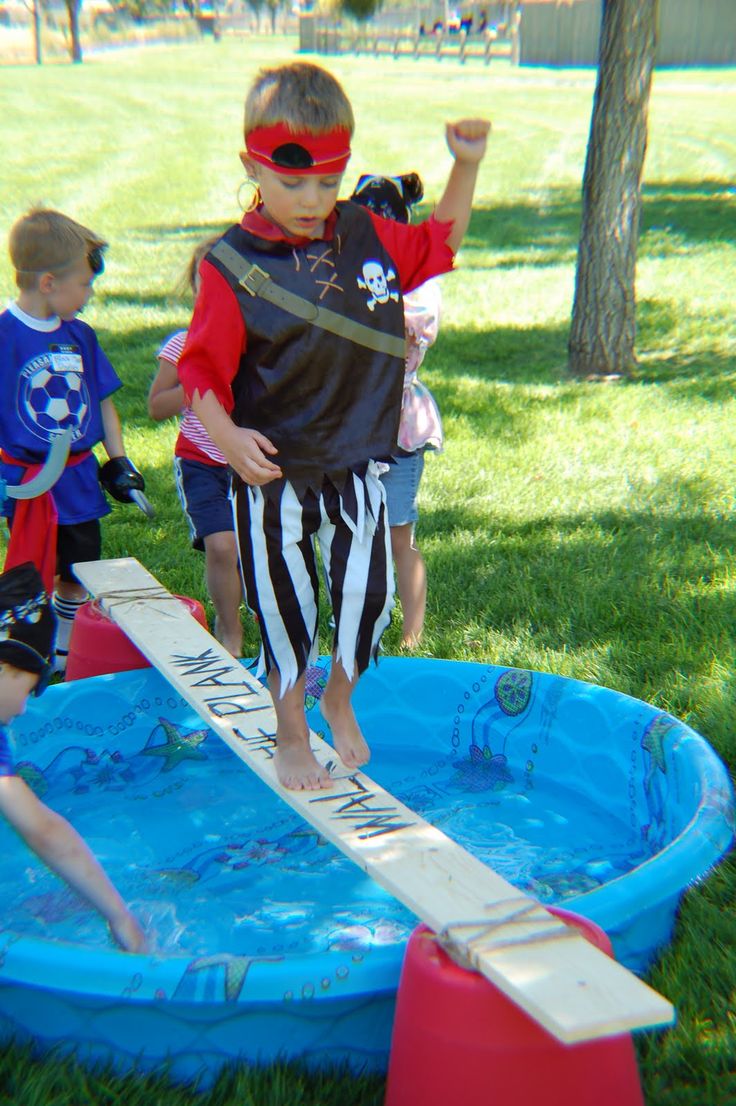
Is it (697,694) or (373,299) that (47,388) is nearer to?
(373,299)

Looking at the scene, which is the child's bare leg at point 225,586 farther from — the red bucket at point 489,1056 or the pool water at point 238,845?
the red bucket at point 489,1056

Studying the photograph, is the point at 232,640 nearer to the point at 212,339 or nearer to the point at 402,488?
the point at 402,488

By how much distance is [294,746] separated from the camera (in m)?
2.99

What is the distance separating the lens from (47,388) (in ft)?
13.0

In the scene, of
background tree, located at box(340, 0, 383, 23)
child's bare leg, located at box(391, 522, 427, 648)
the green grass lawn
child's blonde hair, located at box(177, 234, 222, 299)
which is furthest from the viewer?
background tree, located at box(340, 0, 383, 23)

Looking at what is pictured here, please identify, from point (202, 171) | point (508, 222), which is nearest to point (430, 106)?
point (202, 171)

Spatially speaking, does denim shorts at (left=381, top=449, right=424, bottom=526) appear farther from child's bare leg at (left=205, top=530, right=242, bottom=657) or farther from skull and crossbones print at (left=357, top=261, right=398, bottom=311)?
skull and crossbones print at (left=357, top=261, right=398, bottom=311)

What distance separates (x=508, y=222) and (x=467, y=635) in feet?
37.1

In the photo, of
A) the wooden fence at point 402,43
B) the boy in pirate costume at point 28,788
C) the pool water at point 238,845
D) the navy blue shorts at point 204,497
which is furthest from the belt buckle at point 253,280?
the wooden fence at point 402,43

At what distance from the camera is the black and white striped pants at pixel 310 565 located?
2.77 m

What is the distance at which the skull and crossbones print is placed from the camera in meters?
2.69

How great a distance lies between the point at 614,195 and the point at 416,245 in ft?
16.4

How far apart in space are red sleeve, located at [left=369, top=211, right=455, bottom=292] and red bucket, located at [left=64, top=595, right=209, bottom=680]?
1.75 meters

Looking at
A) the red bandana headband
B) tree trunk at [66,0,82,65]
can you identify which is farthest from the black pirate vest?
tree trunk at [66,0,82,65]
